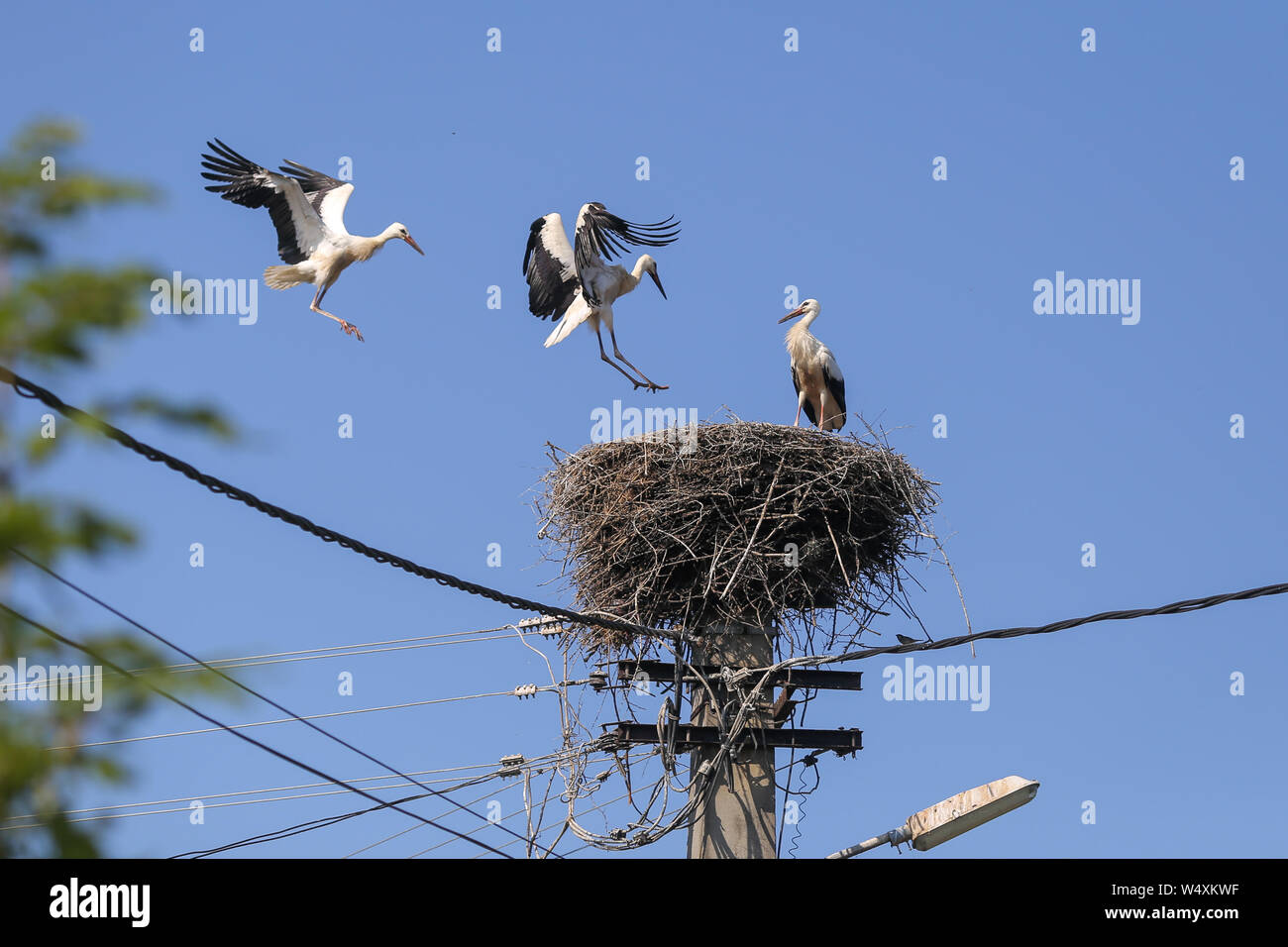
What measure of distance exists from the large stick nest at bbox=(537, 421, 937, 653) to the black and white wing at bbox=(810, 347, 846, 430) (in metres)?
3.74

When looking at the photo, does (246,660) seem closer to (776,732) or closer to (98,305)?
(98,305)

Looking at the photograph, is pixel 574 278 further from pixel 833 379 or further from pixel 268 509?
pixel 268 509

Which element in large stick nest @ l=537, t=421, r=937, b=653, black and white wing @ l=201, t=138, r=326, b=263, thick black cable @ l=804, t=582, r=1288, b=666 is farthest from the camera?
black and white wing @ l=201, t=138, r=326, b=263

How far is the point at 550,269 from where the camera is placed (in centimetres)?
1308

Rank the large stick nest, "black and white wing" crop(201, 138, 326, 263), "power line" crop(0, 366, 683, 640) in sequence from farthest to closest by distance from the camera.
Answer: "black and white wing" crop(201, 138, 326, 263)
the large stick nest
"power line" crop(0, 366, 683, 640)

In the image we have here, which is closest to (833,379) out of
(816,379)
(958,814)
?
(816,379)

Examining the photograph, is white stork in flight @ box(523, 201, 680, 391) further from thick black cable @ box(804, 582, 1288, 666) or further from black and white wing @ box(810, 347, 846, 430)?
thick black cable @ box(804, 582, 1288, 666)

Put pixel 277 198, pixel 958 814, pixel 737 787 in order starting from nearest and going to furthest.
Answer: pixel 958 814
pixel 737 787
pixel 277 198

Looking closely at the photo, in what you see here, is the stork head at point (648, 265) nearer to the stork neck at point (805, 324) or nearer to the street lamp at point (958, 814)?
the stork neck at point (805, 324)

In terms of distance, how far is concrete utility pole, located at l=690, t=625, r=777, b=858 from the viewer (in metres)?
8.52

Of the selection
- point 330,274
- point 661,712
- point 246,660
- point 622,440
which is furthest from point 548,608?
point 330,274

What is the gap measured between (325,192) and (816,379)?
4869 millimetres

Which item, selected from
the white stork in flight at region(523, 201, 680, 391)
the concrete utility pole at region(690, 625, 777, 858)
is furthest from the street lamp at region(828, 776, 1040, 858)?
the white stork in flight at region(523, 201, 680, 391)

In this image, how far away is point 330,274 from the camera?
1267 centimetres
